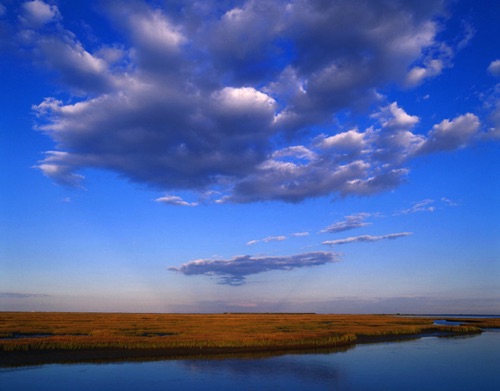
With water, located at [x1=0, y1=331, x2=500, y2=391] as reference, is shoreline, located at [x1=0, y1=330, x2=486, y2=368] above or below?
above

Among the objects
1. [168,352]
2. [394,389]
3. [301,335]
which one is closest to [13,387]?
[168,352]

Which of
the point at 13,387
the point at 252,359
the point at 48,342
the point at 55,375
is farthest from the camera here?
the point at 48,342

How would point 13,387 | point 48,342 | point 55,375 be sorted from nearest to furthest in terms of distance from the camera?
point 13,387 < point 55,375 < point 48,342

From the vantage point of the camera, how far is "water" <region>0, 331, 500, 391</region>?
934 inches

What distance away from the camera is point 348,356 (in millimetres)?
35688

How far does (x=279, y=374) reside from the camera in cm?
2664

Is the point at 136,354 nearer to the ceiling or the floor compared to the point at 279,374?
nearer to the ceiling

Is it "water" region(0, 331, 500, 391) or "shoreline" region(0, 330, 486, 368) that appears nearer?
"water" region(0, 331, 500, 391)

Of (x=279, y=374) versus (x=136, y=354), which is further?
(x=136, y=354)

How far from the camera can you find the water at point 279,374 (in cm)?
2372

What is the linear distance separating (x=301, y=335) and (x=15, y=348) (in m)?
28.4

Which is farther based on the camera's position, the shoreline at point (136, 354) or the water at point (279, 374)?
the shoreline at point (136, 354)

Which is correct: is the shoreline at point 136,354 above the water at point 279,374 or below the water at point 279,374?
above

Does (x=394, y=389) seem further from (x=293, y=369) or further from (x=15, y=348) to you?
(x=15, y=348)
